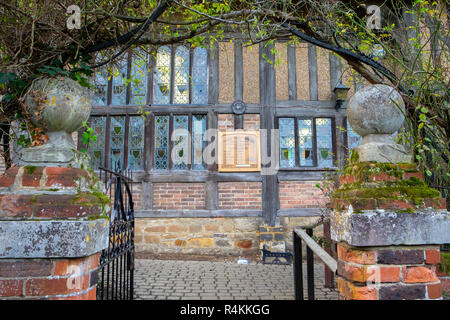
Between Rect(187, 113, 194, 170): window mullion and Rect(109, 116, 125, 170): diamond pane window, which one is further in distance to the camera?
Rect(109, 116, 125, 170): diamond pane window

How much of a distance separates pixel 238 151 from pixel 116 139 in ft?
9.04

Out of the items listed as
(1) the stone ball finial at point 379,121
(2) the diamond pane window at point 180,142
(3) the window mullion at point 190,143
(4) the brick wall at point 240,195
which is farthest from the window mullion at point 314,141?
(1) the stone ball finial at point 379,121

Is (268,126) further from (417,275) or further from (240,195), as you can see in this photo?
(417,275)

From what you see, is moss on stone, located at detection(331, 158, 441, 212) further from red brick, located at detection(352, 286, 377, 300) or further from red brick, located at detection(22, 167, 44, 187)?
red brick, located at detection(22, 167, 44, 187)

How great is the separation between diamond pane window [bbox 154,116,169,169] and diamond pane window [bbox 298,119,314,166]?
298 centimetres

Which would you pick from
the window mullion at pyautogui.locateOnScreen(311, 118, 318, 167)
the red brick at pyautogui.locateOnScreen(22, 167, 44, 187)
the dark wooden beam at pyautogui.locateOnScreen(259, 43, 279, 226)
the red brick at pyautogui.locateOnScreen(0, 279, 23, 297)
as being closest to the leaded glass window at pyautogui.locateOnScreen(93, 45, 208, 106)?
the dark wooden beam at pyautogui.locateOnScreen(259, 43, 279, 226)

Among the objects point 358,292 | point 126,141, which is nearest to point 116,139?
point 126,141

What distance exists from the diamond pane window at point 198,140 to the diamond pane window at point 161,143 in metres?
0.60

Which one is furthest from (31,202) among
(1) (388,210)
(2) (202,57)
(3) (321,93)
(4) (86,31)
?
(3) (321,93)

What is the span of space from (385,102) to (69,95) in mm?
1730

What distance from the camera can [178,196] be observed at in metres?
6.37

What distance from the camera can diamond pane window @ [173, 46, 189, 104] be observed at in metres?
6.72

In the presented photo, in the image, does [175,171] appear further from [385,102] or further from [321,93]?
[385,102]

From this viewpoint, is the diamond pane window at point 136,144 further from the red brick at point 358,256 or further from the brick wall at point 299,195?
the red brick at point 358,256
